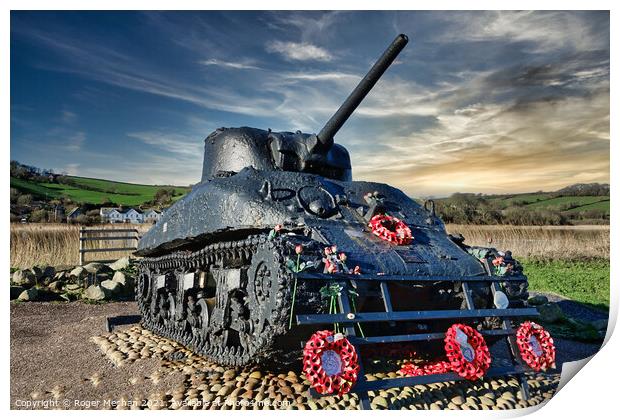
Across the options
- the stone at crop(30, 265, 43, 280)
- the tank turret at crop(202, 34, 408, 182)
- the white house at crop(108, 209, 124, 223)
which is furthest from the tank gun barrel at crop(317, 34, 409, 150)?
the stone at crop(30, 265, 43, 280)

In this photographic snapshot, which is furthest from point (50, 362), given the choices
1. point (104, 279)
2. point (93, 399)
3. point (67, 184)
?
point (104, 279)

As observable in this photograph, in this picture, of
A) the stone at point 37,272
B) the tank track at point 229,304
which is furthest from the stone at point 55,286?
the tank track at point 229,304

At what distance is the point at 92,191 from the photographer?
26.6 ft

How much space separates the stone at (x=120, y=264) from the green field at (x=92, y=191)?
5.97 m

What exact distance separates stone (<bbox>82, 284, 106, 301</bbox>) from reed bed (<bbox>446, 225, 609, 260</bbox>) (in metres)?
8.00

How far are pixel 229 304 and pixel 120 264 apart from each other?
31.0 ft

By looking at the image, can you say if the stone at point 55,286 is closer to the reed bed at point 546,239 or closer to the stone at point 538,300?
the reed bed at point 546,239

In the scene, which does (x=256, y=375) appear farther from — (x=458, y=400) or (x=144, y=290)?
(x=144, y=290)

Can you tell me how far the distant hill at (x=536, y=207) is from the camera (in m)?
7.18

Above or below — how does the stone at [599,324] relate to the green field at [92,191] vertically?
below

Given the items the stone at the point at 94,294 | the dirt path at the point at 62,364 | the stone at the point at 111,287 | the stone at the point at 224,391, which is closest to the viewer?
the stone at the point at 224,391

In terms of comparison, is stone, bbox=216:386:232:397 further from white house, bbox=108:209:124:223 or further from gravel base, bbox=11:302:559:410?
white house, bbox=108:209:124:223

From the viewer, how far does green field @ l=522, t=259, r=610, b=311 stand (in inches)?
358

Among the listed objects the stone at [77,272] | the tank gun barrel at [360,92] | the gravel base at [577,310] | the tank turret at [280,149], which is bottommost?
the gravel base at [577,310]
